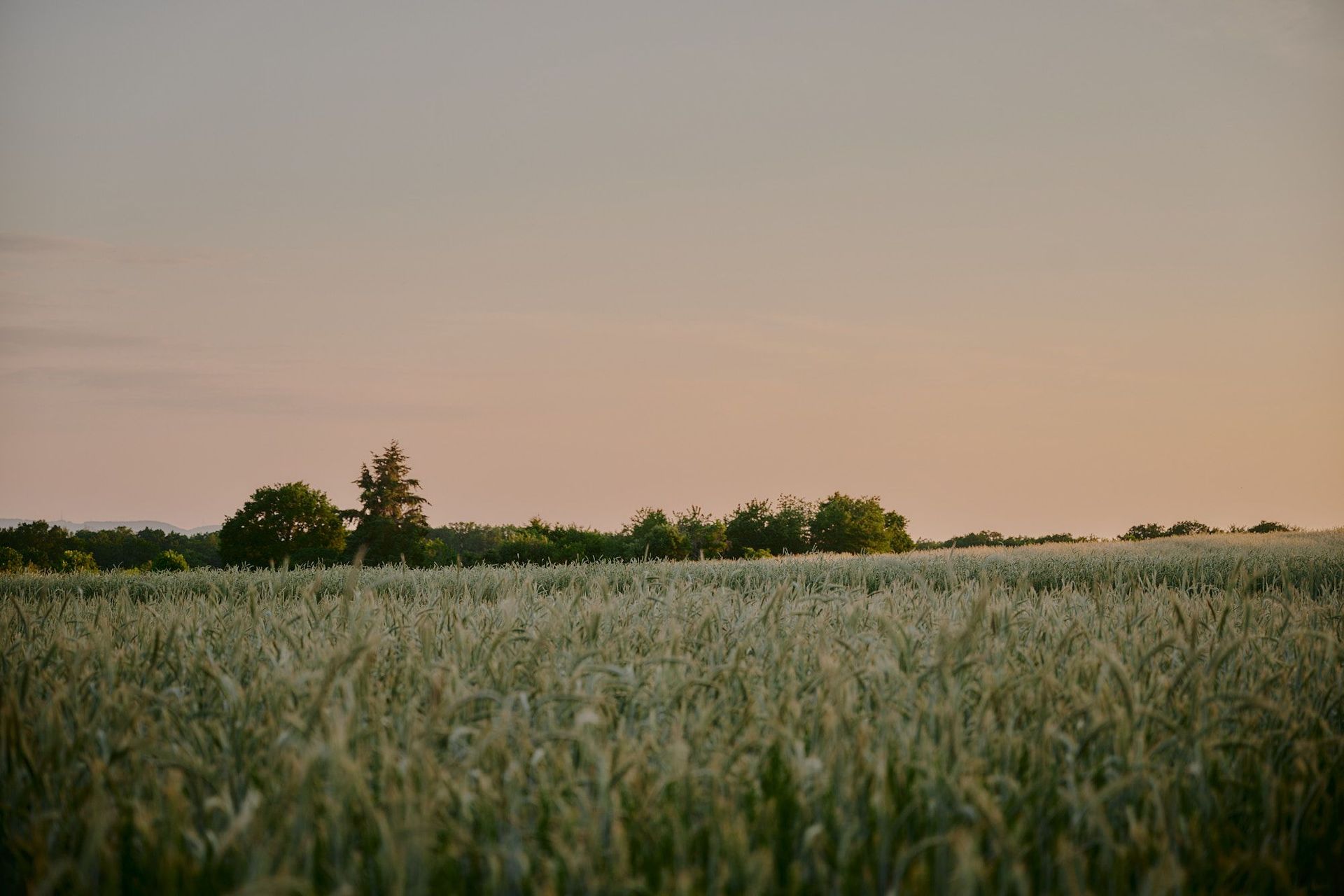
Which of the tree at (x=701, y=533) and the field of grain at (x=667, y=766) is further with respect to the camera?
the tree at (x=701, y=533)

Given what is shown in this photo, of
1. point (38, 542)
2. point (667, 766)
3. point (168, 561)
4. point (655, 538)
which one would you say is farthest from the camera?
point (38, 542)

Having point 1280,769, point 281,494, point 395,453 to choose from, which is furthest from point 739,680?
point 395,453

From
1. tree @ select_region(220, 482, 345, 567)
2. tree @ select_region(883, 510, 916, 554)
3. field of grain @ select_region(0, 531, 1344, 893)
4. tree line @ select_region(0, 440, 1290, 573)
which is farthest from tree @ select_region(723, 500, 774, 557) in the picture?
field of grain @ select_region(0, 531, 1344, 893)

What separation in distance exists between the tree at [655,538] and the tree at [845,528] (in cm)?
831

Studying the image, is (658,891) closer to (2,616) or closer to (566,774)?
(566,774)

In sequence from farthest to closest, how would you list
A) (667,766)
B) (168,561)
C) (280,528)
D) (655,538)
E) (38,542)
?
1. (38,542)
2. (280,528)
3. (168,561)
4. (655,538)
5. (667,766)

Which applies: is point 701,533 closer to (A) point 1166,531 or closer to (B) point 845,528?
(B) point 845,528

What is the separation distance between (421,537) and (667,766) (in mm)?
34127

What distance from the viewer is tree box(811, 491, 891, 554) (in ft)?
109

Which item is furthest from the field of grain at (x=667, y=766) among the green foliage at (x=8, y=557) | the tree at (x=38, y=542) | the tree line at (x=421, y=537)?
the tree at (x=38, y=542)

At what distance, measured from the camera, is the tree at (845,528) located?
109ft

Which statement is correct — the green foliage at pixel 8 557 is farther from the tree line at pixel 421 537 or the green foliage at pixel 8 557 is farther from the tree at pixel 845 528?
the tree at pixel 845 528

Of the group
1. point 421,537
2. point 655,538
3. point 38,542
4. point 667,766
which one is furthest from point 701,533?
point 38,542

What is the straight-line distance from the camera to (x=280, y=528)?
36.6 meters
